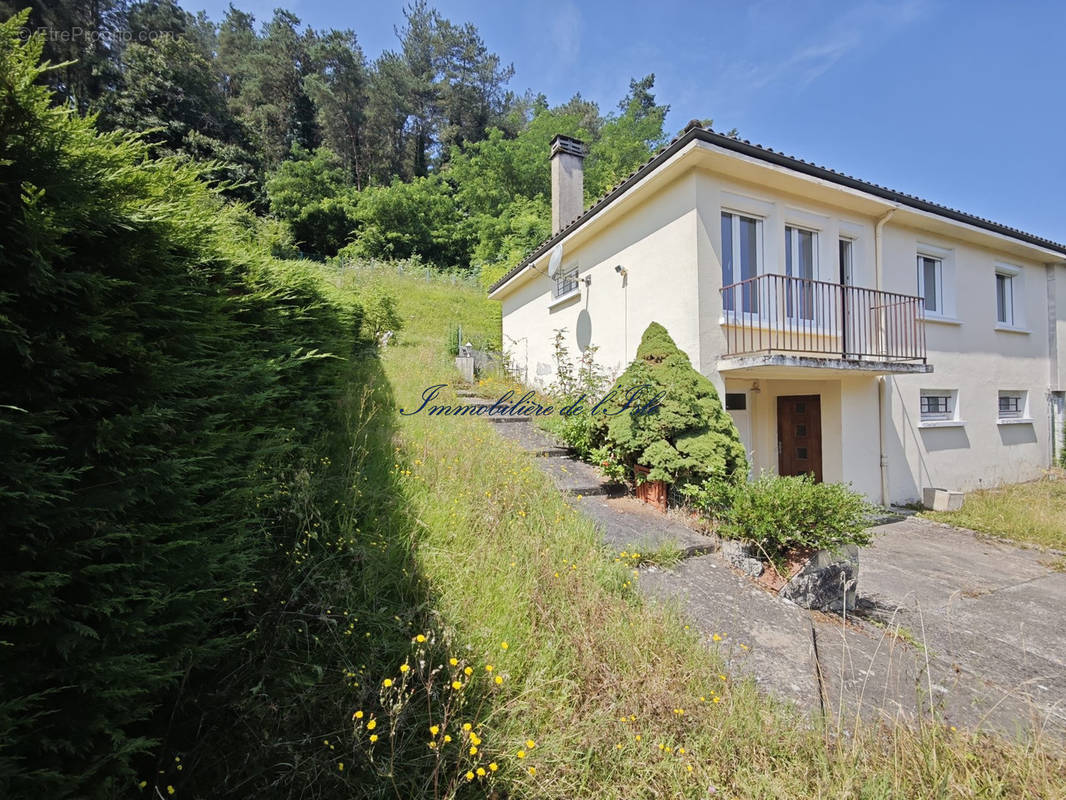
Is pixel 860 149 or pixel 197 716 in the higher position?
pixel 860 149

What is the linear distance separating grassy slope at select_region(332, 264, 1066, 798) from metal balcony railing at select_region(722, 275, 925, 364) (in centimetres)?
491

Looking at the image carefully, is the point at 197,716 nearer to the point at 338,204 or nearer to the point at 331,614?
the point at 331,614

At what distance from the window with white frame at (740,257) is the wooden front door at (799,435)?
2630 mm

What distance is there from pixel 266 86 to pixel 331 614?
1672 inches

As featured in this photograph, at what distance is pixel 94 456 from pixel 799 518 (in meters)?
5.07

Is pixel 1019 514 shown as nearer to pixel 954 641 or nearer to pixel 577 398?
pixel 954 641

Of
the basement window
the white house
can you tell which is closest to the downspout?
the white house

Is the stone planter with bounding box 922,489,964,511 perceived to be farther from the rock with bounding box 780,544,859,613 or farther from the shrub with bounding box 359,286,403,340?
the shrub with bounding box 359,286,403,340

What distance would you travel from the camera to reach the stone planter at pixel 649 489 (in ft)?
18.7

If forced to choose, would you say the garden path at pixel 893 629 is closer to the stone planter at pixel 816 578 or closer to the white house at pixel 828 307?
the stone planter at pixel 816 578

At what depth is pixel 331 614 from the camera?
243cm

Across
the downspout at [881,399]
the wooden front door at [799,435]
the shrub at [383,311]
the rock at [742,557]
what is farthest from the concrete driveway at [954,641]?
the shrub at [383,311]

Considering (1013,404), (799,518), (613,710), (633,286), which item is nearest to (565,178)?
(633,286)

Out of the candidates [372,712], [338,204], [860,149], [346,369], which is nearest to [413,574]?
[372,712]
